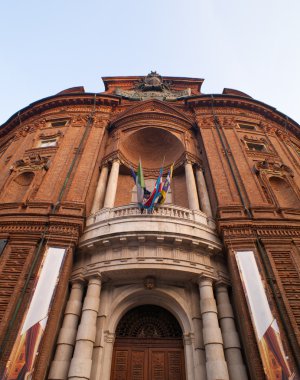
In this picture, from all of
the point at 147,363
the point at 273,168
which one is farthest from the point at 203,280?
the point at 273,168

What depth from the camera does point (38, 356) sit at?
902 centimetres

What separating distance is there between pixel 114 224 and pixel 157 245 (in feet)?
6.65

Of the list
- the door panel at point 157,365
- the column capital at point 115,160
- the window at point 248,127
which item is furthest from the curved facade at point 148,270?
the window at point 248,127

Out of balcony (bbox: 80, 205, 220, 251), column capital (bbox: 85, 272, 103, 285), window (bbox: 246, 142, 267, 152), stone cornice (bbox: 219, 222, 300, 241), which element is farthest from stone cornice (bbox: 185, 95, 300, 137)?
column capital (bbox: 85, 272, 103, 285)

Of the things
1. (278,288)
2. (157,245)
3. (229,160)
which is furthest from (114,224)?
(229,160)

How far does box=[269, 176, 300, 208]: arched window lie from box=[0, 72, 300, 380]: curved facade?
0.07m

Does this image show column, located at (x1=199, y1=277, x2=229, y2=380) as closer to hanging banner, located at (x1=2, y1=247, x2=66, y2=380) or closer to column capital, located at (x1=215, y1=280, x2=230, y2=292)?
column capital, located at (x1=215, y1=280, x2=230, y2=292)

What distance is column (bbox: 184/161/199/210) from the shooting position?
15.7 m

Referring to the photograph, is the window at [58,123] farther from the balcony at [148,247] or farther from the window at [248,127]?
the window at [248,127]

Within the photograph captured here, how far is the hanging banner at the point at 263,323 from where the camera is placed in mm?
8688

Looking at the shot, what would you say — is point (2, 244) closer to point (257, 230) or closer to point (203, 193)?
point (203, 193)

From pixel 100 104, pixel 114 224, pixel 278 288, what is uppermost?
pixel 100 104

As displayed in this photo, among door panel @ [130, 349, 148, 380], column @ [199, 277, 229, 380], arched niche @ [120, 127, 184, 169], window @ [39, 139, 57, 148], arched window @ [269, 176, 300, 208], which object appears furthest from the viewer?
arched niche @ [120, 127, 184, 169]

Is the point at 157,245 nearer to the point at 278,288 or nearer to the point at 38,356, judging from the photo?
the point at 278,288
